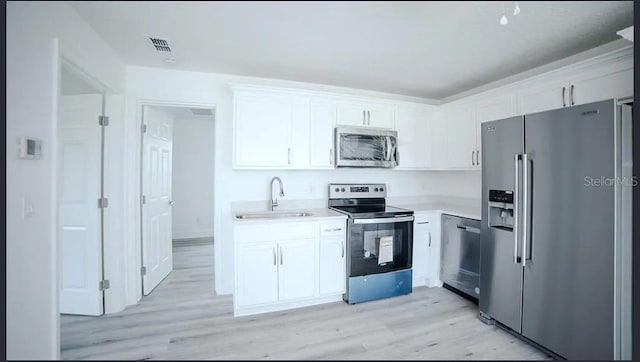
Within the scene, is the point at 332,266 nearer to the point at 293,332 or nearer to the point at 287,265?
the point at 287,265

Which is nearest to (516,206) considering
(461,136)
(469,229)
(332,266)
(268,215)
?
(469,229)

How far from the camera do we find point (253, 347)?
65.7 inches

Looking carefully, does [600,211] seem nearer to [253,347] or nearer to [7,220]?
[253,347]

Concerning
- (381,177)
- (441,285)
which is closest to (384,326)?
(441,285)

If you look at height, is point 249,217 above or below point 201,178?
below

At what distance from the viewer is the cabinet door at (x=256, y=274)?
86.8 inches

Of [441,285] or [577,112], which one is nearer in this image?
[577,112]

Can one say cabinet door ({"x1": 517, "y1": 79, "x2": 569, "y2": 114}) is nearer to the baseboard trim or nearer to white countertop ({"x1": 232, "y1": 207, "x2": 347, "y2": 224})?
white countertop ({"x1": 232, "y1": 207, "x2": 347, "y2": 224})

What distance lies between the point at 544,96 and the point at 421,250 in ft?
5.80

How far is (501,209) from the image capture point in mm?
2086

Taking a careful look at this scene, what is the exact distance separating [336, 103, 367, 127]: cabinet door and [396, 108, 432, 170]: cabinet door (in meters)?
0.46

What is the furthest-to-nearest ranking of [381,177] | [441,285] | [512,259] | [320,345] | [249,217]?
1. [381,177]
2. [441,285]
3. [249,217]
4. [512,259]
5. [320,345]

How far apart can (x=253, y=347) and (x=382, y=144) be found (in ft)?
7.24

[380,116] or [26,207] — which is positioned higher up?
[380,116]
